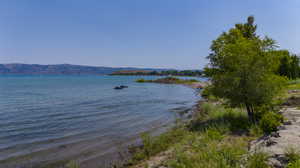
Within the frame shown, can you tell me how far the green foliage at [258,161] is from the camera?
14.0 ft

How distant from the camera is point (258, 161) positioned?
439 cm

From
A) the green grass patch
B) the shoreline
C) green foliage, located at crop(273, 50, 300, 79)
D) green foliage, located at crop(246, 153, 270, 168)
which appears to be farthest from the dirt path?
green foliage, located at crop(273, 50, 300, 79)

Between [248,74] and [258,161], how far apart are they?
5.77m

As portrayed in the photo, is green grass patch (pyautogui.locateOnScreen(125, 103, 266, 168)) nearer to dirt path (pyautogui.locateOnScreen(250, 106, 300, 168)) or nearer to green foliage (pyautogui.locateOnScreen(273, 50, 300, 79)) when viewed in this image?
dirt path (pyautogui.locateOnScreen(250, 106, 300, 168))

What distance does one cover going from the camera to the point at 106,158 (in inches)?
315

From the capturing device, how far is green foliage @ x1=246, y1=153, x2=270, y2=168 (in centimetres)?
428

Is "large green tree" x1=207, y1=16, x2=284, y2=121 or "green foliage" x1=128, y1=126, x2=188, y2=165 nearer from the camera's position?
"green foliage" x1=128, y1=126, x2=188, y2=165

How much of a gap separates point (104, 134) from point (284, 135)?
371 inches

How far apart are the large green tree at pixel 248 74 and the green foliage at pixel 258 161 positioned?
16.8 ft

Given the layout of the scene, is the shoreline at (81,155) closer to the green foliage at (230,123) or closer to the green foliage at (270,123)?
the green foliage at (230,123)

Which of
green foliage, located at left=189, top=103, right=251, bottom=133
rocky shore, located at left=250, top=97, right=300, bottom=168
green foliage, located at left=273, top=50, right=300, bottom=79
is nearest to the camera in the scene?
rocky shore, located at left=250, top=97, right=300, bottom=168

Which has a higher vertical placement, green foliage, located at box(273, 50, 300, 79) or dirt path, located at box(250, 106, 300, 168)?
green foliage, located at box(273, 50, 300, 79)

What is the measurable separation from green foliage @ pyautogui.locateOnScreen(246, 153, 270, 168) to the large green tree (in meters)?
5.13

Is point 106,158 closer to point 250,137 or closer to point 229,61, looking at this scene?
point 250,137
